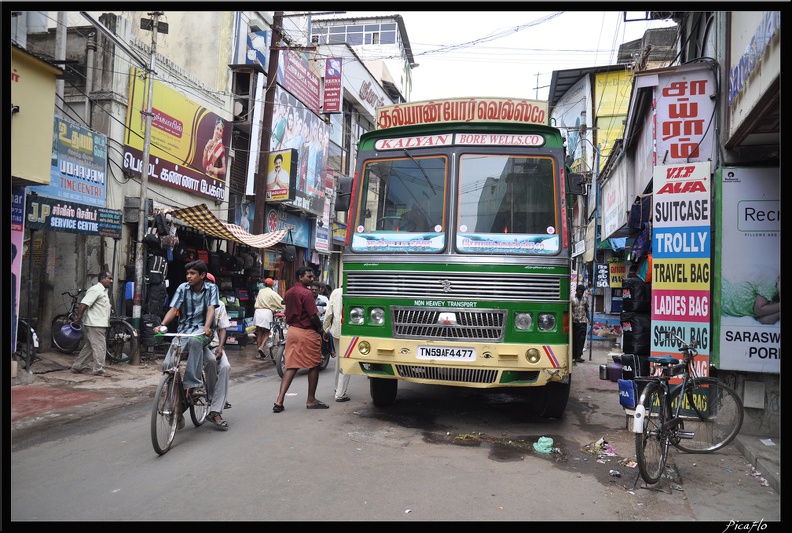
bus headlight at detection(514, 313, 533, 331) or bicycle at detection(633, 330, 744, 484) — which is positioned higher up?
bus headlight at detection(514, 313, 533, 331)

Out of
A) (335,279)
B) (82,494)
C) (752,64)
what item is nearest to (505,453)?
(82,494)

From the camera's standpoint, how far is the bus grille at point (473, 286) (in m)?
6.09

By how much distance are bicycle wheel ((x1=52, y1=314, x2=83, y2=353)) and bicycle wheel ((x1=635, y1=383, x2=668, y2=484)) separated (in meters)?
9.39

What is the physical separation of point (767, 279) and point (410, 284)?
3.55 metres

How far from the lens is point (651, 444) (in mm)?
4840

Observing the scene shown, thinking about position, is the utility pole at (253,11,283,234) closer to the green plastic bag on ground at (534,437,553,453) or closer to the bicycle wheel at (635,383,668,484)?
the green plastic bag on ground at (534,437,553,453)

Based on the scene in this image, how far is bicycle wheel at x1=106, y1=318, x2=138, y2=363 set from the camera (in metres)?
10.6

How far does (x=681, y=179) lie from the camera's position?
6250mm

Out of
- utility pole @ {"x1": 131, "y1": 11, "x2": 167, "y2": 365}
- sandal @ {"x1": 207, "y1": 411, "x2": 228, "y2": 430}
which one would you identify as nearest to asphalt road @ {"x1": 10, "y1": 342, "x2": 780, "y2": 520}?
sandal @ {"x1": 207, "y1": 411, "x2": 228, "y2": 430}

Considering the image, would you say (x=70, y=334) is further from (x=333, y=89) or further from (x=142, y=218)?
(x=333, y=89)

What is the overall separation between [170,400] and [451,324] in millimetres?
2812

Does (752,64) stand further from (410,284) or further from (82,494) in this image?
(82,494)

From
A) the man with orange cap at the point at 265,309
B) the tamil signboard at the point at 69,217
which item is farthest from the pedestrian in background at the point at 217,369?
the man with orange cap at the point at 265,309

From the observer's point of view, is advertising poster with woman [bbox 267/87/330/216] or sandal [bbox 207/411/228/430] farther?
advertising poster with woman [bbox 267/87/330/216]
